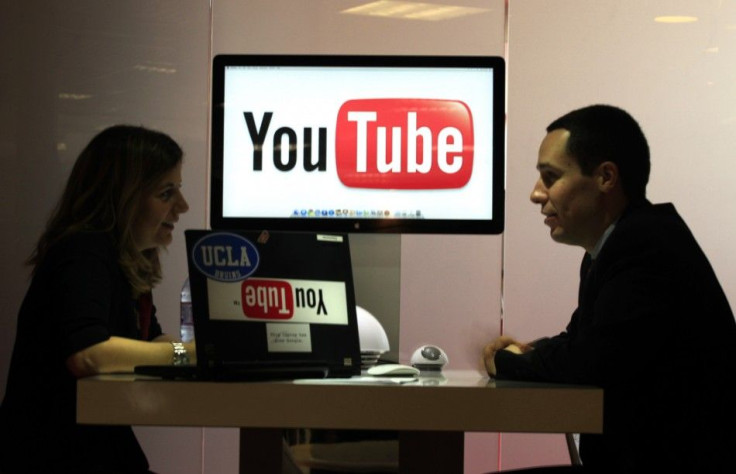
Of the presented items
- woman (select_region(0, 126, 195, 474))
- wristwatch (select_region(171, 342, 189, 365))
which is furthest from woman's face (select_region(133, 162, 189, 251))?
wristwatch (select_region(171, 342, 189, 365))

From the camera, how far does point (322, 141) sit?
9.07ft

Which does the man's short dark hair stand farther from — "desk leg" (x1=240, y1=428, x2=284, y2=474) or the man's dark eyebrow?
"desk leg" (x1=240, y1=428, x2=284, y2=474)

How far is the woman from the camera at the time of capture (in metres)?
2.08

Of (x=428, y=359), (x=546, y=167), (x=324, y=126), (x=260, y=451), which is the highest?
(x=324, y=126)

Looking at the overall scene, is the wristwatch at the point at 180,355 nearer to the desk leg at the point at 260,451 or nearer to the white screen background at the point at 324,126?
the desk leg at the point at 260,451

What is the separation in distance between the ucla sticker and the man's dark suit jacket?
1.84ft

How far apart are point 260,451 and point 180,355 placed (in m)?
0.26

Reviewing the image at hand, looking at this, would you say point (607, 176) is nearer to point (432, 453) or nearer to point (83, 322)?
point (432, 453)

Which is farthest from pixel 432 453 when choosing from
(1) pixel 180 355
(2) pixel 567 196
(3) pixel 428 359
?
(2) pixel 567 196

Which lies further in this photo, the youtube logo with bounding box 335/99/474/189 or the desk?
the youtube logo with bounding box 335/99/474/189

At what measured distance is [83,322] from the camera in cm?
209

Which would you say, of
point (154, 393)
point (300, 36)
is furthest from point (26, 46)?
point (154, 393)

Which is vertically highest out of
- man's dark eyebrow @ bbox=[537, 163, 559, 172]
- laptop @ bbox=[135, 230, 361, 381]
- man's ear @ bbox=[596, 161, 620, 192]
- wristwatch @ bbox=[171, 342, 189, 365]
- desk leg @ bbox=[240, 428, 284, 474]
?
man's dark eyebrow @ bbox=[537, 163, 559, 172]

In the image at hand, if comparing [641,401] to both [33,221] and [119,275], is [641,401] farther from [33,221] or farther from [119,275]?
[33,221]
